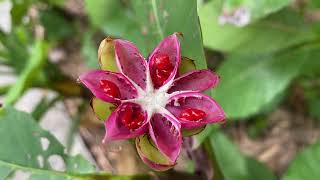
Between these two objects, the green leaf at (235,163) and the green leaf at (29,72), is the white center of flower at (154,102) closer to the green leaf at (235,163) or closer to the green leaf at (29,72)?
the green leaf at (235,163)

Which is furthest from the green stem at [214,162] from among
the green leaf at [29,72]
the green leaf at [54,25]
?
the green leaf at [54,25]

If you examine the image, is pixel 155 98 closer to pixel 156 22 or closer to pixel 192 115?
pixel 192 115

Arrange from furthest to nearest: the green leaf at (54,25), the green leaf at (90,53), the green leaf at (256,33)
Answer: the green leaf at (54,25) < the green leaf at (90,53) < the green leaf at (256,33)

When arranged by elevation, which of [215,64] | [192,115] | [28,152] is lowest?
[215,64]

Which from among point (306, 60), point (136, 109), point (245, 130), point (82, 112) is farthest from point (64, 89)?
point (136, 109)

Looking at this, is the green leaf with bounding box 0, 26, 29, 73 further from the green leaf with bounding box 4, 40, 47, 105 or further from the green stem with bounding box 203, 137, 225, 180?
the green stem with bounding box 203, 137, 225, 180

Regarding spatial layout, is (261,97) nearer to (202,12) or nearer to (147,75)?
(202,12)

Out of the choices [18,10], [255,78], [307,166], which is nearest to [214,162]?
[307,166]
